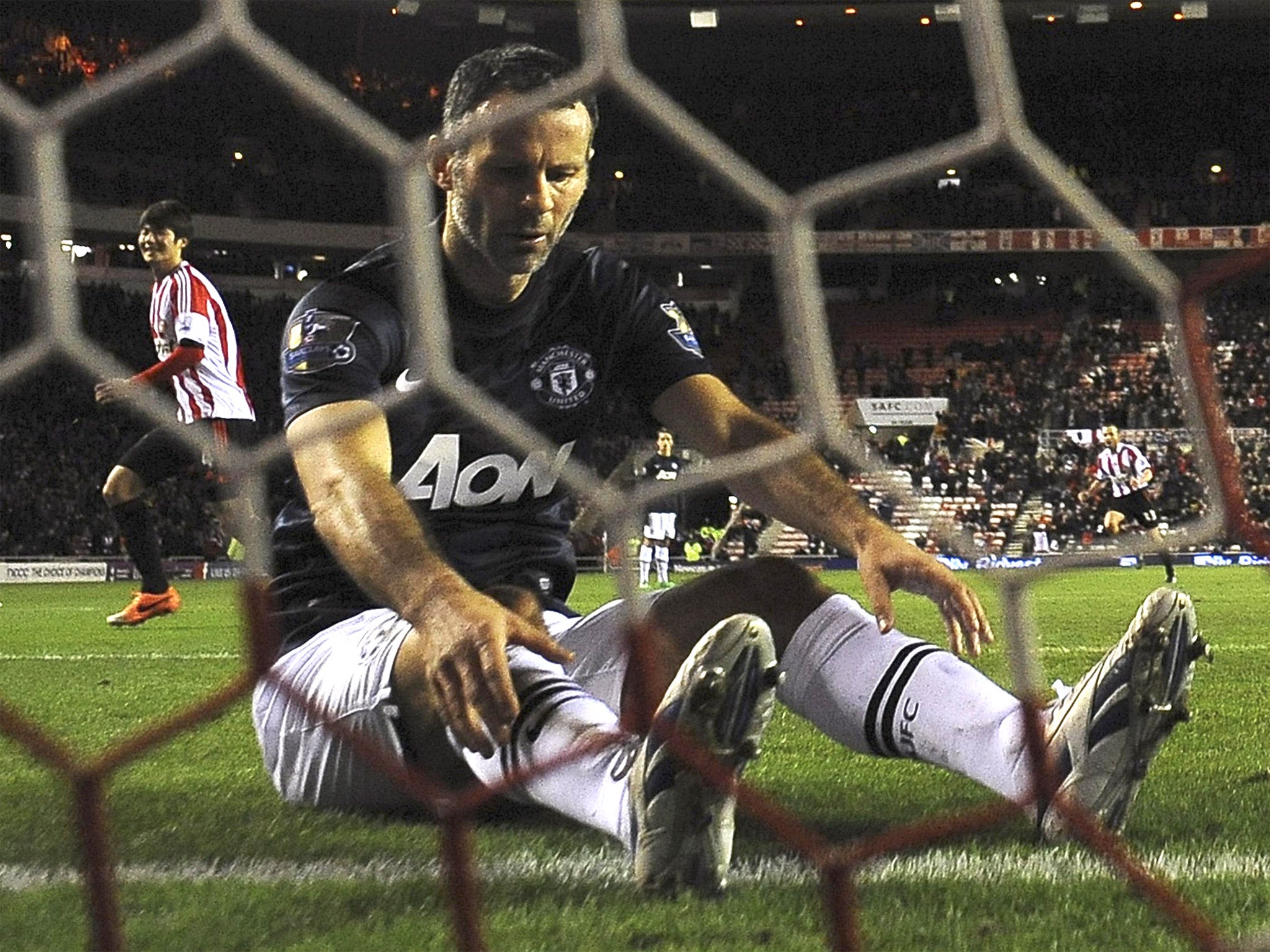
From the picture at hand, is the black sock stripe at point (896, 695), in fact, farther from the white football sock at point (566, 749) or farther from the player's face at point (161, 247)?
the player's face at point (161, 247)

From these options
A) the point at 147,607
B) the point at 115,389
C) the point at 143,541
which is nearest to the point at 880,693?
the point at 115,389

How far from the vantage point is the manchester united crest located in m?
1.47

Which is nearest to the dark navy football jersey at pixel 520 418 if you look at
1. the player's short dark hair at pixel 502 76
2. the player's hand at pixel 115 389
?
the player's short dark hair at pixel 502 76

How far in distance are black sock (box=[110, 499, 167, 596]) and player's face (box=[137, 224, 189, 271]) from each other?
1.16m

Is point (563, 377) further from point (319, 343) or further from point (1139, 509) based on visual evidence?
point (1139, 509)

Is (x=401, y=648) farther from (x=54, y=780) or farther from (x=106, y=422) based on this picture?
(x=106, y=422)

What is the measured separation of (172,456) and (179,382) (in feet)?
1.71

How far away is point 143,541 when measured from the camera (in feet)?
12.8

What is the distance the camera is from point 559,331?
148 cm

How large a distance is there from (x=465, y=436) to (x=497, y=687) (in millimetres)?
632

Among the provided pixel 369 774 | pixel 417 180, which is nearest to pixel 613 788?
pixel 369 774

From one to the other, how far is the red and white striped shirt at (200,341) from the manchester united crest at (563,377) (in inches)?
12.0

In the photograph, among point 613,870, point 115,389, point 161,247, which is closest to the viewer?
point 115,389

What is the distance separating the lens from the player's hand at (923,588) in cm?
106
